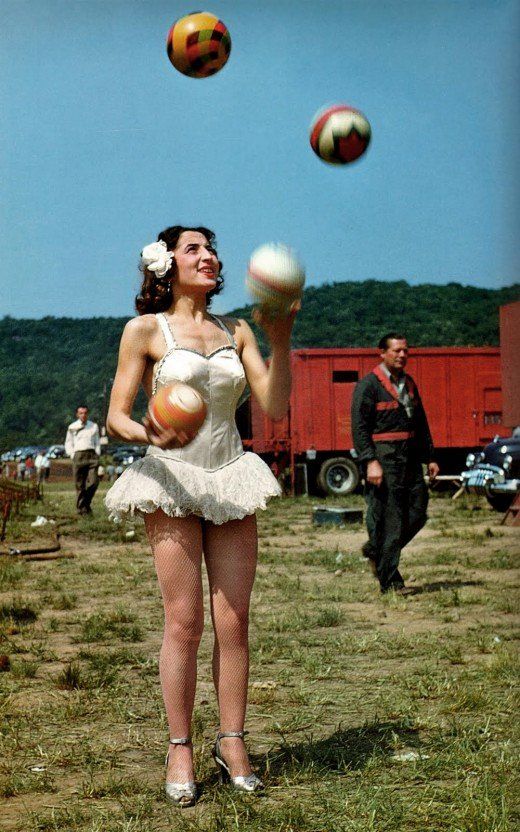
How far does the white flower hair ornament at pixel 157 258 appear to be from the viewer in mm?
4141

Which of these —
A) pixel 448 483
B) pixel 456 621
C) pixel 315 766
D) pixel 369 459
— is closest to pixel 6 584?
pixel 369 459

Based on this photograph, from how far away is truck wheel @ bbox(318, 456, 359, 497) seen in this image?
25.0 meters

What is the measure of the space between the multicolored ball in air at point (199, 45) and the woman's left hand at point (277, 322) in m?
1.80

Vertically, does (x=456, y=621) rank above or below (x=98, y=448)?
below

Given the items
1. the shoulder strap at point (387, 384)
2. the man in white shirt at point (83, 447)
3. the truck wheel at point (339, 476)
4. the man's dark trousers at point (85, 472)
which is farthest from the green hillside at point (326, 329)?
the shoulder strap at point (387, 384)

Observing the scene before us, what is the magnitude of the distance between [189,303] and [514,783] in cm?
221

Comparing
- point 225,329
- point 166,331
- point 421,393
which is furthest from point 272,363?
point 421,393

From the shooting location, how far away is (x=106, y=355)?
64000mm

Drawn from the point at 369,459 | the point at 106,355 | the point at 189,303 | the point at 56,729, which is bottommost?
the point at 56,729

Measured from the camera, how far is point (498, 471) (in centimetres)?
1650

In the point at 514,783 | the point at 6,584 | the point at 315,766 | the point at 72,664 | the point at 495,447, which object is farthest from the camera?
the point at 495,447

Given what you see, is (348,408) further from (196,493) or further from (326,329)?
(326,329)

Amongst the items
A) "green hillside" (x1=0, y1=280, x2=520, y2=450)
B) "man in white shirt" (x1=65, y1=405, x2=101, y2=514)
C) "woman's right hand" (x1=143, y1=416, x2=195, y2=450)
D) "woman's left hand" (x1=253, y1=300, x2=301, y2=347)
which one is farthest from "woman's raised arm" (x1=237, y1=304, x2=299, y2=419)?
"green hillside" (x1=0, y1=280, x2=520, y2=450)

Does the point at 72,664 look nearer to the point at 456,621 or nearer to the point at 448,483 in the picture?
the point at 456,621
